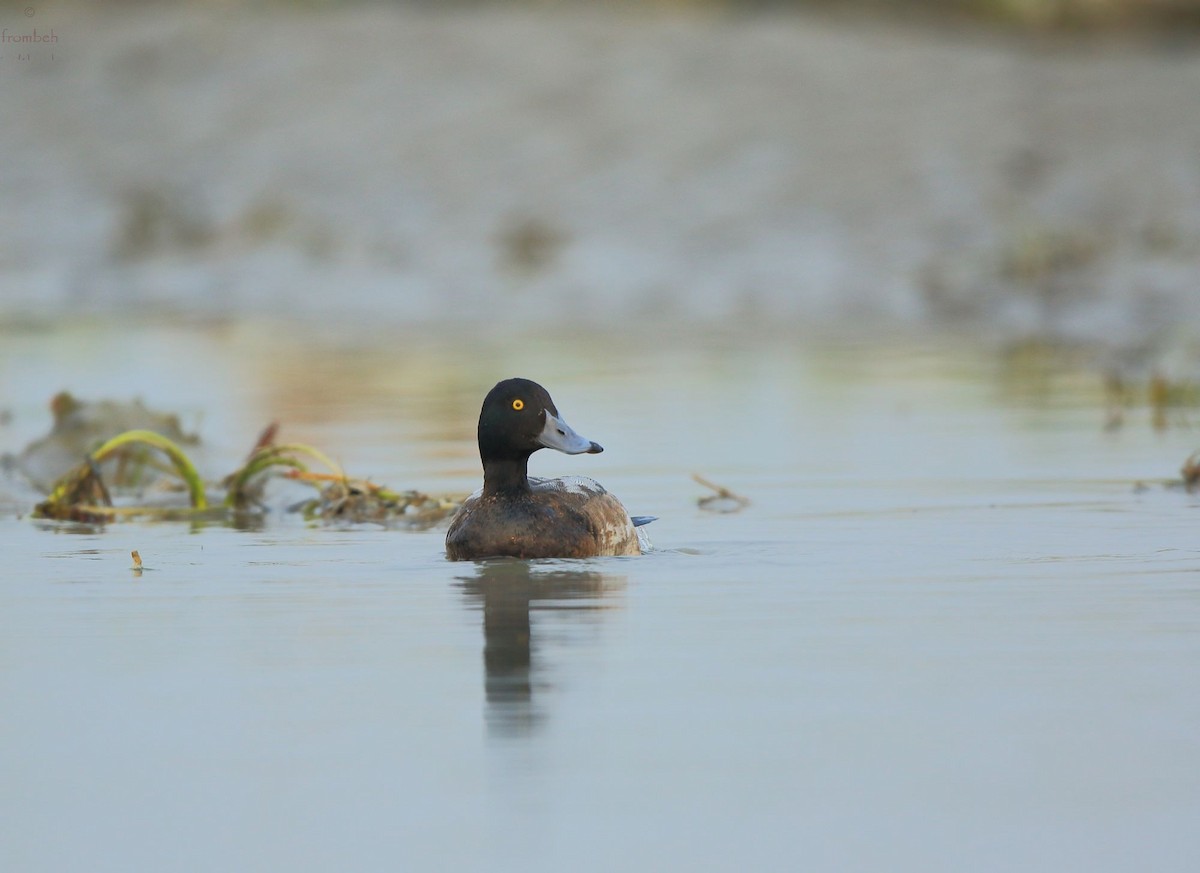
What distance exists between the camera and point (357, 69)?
76.9 ft

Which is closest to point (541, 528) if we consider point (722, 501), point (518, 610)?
point (518, 610)

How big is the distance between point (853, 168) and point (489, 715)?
1597 centimetres

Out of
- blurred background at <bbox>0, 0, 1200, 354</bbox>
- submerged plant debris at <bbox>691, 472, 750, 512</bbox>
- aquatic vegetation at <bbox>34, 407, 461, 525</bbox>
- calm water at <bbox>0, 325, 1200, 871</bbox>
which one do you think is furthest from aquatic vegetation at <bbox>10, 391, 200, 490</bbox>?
blurred background at <bbox>0, 0, 1200, 354</bbox>

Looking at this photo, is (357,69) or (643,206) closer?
(643,206)

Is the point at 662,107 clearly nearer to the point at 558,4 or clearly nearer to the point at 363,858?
the point at 558,4

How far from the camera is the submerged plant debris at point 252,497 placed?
28.6 feet

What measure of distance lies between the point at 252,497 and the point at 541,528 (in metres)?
2.05

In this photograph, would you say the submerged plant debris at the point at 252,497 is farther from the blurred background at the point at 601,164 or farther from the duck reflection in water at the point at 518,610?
the blurred background at the point at 601,164

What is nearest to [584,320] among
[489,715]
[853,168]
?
[853,168]

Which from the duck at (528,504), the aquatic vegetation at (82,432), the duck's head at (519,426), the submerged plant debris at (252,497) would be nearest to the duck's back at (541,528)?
the duck at (528,504)

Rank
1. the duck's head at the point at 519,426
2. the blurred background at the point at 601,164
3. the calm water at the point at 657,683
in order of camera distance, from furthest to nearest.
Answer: the blurred background at the point at 601,164 → the duck's head at the point at 519,426 → the calm water at the point at 657,683

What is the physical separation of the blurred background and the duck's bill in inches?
391

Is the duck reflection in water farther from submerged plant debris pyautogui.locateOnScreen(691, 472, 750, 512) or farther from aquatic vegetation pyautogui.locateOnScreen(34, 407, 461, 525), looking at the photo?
submerged plant debris pyautogui.locateOnScreen(691, 472, 750, 512)

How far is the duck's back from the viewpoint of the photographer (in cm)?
752
